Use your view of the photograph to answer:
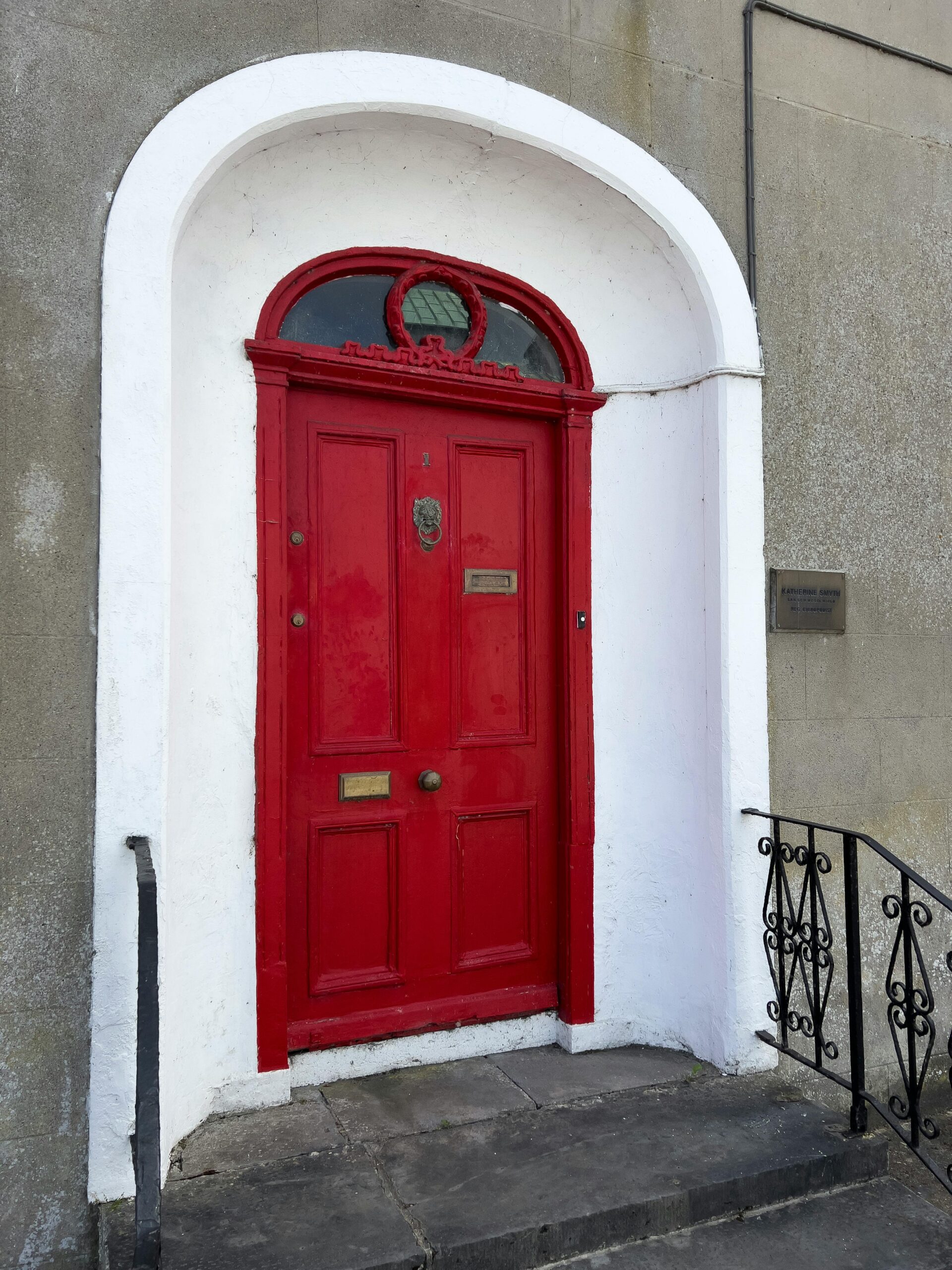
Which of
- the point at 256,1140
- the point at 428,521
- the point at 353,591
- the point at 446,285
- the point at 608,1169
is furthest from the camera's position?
the point at 446,285

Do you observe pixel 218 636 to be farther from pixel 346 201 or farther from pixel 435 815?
pixel 346 201

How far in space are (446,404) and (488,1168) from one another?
8.74 ft

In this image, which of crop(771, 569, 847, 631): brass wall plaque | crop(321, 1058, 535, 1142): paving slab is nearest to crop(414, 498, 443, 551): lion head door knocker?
crop(771, 569, 847, 631): brass wall plaque

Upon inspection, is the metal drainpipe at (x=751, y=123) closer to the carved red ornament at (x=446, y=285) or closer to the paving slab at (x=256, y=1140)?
the carved red ornament at (x=446, y=285)

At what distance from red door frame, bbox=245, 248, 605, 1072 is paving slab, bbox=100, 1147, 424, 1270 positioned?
537 mm

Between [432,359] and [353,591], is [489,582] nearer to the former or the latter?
[353,591]

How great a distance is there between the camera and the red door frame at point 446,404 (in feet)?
10.6

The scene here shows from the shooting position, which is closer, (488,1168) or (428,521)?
(488,1168)

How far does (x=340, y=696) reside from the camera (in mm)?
3477

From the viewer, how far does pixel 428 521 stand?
3617mm

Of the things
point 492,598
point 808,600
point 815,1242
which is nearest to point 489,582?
point 492,598

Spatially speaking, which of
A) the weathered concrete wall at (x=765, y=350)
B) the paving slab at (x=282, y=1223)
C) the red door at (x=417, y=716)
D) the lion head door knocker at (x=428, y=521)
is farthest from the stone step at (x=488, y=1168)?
the lion head door knocker at (x=428, y=521)

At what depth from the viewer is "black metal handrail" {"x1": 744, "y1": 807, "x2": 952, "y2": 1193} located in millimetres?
2939

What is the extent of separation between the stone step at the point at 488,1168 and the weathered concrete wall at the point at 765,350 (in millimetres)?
494
